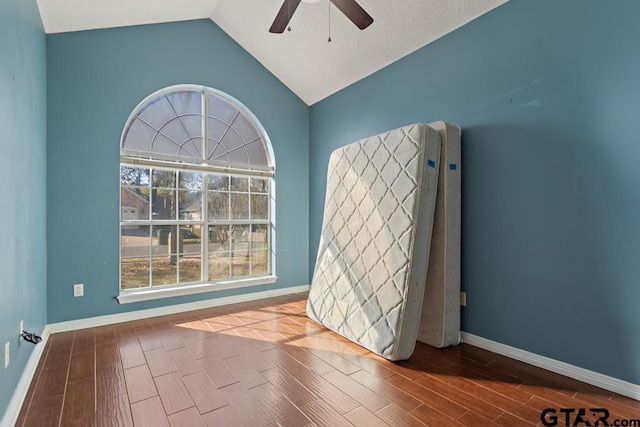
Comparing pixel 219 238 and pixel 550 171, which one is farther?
pixel 219 238

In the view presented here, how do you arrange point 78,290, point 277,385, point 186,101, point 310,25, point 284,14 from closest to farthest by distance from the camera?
point 277,385 < point 284,14 < point 78,290 < point 310,25 < point 186,101

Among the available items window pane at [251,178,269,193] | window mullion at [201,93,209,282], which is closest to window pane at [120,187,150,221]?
window mullion at [201,93,209,282]

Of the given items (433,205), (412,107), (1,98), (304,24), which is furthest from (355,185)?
(1,98)

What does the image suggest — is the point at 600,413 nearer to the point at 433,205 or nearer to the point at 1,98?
the point at 433,205

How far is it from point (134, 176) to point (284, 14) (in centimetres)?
242

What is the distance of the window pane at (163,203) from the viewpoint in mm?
3621

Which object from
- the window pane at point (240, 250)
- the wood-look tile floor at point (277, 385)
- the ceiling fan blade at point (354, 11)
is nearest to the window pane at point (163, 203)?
the window pane at point (240, 250)

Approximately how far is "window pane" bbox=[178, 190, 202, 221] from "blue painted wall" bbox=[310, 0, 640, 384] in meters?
2.83

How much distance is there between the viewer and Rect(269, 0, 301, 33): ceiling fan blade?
2225 millimetres

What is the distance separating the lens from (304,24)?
3359 mm

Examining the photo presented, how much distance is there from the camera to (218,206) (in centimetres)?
405

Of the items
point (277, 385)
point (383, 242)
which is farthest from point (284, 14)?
point (277, 385)

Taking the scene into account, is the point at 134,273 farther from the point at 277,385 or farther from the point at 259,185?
the point at 277,385

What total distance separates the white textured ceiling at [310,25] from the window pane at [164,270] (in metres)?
2.48
